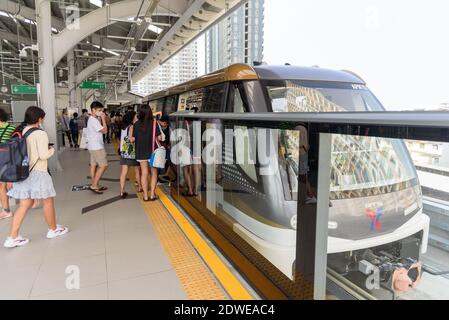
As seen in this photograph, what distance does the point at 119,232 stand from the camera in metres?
3.40

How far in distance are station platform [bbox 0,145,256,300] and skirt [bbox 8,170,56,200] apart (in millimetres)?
469

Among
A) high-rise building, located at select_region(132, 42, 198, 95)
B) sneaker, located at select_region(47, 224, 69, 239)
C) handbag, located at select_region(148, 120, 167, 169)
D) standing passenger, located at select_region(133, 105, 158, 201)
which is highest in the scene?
high-rise building, located at select_region(132, 42, 198, 95)

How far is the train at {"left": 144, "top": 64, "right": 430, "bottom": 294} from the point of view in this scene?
2.00 m

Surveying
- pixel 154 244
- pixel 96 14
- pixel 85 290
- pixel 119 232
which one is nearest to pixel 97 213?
pixel 119 232

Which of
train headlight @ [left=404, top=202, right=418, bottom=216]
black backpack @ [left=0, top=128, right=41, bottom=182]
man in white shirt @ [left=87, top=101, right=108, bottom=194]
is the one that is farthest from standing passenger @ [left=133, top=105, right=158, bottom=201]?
train headlight @ [left=404, top=202, right=418, bottom=216]

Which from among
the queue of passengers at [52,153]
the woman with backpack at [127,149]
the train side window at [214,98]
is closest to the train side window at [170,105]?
the queue of passengers at [52,153]

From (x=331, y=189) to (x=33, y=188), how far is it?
2612mm

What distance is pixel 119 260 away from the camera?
274 centimetres

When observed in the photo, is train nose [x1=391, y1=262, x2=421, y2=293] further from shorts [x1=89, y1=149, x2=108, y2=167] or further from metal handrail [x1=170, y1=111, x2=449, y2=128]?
shorts [x1=89, y1=149, x2=108, y2=167]

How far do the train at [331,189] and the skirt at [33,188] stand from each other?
4.99 ft

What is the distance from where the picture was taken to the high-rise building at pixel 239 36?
9426 mm

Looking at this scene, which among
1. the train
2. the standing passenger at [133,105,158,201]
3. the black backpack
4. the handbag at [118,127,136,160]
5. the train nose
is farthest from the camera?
the handbag at [118,127,136,160]

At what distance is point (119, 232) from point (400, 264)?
2545 millimetres

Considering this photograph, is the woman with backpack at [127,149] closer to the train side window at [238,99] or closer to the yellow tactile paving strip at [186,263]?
the yellow tactile paving strip at [186,263]
